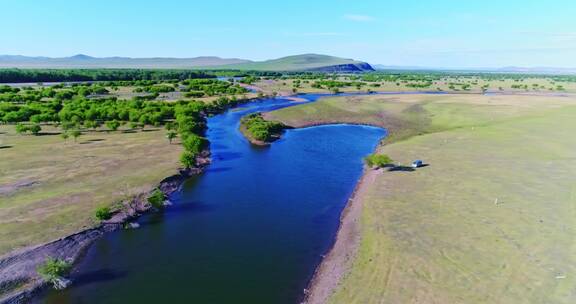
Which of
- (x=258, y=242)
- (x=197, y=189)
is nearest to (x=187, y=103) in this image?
(x=197, y=189)

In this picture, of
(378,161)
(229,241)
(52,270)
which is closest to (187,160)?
(229,241)

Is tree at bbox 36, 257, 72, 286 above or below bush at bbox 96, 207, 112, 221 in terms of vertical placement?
below

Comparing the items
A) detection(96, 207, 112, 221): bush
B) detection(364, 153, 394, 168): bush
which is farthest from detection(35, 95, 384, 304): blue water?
detection(96, 207, 112, 221): bush

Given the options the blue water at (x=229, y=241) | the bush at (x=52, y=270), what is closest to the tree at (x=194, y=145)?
the blue water at (x=229, y=241)

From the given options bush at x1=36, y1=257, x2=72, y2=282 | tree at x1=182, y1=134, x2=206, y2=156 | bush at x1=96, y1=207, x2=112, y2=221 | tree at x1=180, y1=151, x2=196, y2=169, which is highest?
tree at x1=182, y1=134, x2=206, y2=156

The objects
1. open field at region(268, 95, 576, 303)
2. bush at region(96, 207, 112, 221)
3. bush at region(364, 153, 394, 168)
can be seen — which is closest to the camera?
open field at region(268, 95, 576, 303)

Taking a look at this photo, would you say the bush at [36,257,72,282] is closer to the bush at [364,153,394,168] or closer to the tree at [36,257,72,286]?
the tree at [36,257,72,286]

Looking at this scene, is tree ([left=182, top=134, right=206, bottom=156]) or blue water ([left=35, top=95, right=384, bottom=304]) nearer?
blue water ([left=35, top=95, right=384, bottom=304])
